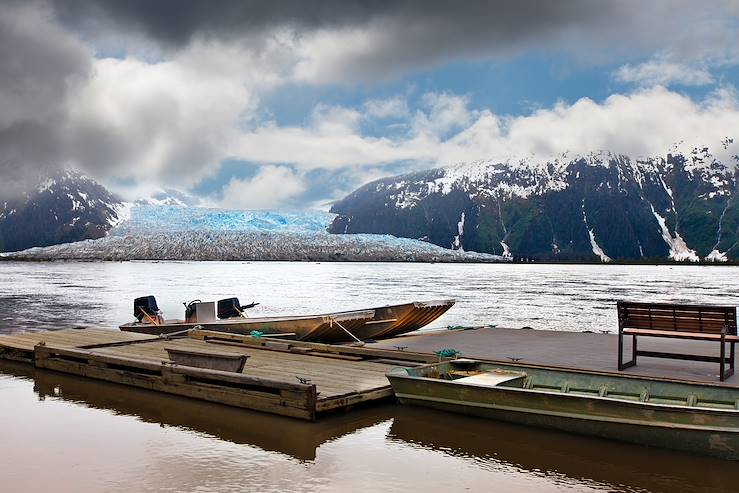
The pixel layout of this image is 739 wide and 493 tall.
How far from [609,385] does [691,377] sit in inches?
68.8

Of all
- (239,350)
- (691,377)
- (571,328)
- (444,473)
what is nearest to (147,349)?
(239,350)

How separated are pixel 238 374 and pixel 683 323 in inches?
282

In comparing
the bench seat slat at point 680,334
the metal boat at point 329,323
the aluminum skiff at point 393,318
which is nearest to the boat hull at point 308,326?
the metal boat at point 329,323

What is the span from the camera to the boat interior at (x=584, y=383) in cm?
909

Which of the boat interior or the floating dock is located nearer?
the boat interior

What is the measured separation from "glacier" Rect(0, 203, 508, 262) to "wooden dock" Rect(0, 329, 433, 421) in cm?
9950

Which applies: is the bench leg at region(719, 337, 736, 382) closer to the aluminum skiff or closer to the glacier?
the aluminum skiff

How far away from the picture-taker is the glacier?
381ft

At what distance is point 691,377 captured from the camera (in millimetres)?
10711

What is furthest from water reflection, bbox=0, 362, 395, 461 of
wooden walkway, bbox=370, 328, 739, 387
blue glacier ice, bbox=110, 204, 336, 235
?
blue glacier ice, bbox=110, 204, 336, 235

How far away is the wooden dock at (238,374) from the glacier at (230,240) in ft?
326

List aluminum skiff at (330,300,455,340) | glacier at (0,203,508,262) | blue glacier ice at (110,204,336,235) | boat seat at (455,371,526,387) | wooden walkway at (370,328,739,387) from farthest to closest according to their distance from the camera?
blue glacier ice at (110,204,336,235) → glacier at (0,203,508,262) → aluminum skiff at (330,300,455,340) → wooden walkway at (370,328,739,387) → boat seat at (455,371,526,387)

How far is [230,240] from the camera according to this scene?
115 metres

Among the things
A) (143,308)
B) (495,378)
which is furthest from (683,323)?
(143,308)
